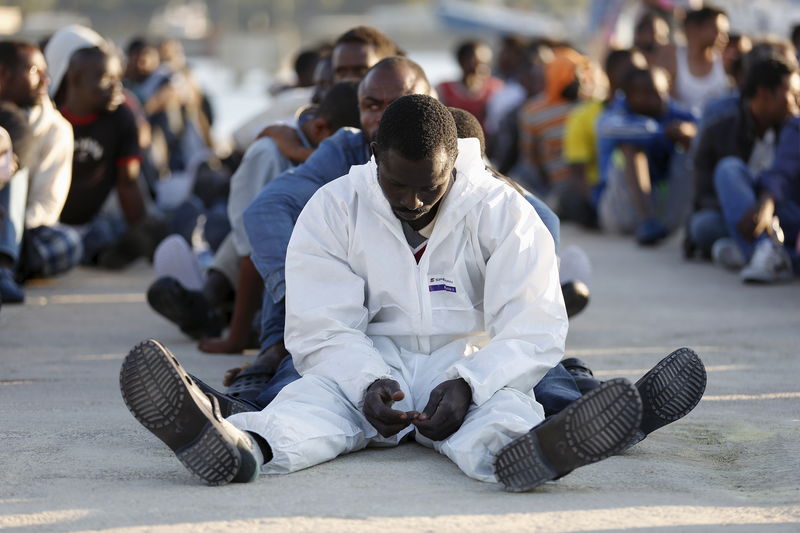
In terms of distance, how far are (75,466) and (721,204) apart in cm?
A: 492

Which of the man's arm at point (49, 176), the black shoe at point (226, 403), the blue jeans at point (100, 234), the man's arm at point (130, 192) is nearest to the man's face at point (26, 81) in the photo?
the man's arm at point (49, 176)

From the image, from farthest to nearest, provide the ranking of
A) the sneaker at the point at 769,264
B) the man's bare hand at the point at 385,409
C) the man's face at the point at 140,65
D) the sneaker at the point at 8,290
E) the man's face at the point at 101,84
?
the man's face at the point at 140,65, the man's face at the point at 101,84, the sneaker at the point at 769,264, the sneaker at the point at 8,290, the man's bare hand at the point at 385,409

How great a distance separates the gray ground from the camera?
3025 mm

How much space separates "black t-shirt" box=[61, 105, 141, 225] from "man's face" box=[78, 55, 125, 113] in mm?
125

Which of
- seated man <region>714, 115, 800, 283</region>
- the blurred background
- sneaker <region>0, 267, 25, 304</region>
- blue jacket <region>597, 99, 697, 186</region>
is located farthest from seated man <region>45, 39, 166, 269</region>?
the blurred background

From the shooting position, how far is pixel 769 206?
23.0 ft

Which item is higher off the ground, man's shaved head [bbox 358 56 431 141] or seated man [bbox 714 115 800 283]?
man's shaved head [bbox 358 56 431 141]

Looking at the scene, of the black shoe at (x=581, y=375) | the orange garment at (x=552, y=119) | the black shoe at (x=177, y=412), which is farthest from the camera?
the orange garment at (x=552, y=119)

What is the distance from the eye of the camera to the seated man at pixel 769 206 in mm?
7008

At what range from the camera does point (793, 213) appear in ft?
23.4

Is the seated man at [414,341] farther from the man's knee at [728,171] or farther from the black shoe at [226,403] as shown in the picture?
the man's knee at [728,171]

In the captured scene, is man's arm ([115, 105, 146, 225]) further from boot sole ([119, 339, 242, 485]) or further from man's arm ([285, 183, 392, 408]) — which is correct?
boot sole ([119, 339, 242, 485])

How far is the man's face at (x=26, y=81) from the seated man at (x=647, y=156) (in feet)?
13.5

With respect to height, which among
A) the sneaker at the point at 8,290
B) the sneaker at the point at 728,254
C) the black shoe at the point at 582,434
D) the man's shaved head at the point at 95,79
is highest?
the black shoe at the point at 582,434
